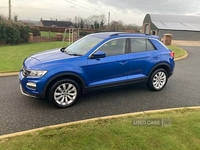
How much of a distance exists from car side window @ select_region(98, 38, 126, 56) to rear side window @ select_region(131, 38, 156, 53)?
0.29 meters

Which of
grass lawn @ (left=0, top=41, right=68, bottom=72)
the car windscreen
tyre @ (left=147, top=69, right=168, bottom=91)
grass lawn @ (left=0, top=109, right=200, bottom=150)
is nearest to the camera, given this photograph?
grass lawn @ (left=0, top=109, right=200, bottom=150)

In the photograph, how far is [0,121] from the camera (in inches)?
133

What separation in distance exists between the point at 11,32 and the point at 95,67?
1673cm

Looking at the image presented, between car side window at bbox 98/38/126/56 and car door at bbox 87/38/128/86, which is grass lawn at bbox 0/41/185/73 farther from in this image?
car side window at bbox 98/38/126/56

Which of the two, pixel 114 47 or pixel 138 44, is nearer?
pixel 114 47

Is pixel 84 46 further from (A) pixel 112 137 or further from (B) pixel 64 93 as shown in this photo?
(A) pixel 112 137

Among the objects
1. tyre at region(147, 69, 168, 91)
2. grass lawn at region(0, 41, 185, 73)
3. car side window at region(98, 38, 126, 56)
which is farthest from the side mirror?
grass lawn at region(0, 41, 185, 73)

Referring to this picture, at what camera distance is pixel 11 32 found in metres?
17.7

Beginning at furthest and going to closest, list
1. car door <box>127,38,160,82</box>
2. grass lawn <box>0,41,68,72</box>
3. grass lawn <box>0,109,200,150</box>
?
grass lawn <box>0,41,68,72</box>
car door <box>127,38,160,82</box>
grass lawn <box>0,109,200,150</box>

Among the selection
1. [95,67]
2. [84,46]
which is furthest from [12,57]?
[95,67]

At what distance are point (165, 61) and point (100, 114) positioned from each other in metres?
2.66

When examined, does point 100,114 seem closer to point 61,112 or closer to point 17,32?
point 61,112

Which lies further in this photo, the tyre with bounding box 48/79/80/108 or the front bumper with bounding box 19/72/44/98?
the tyre with bounding box 48/79/80/108

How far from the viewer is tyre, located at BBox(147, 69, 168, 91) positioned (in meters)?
5.11
